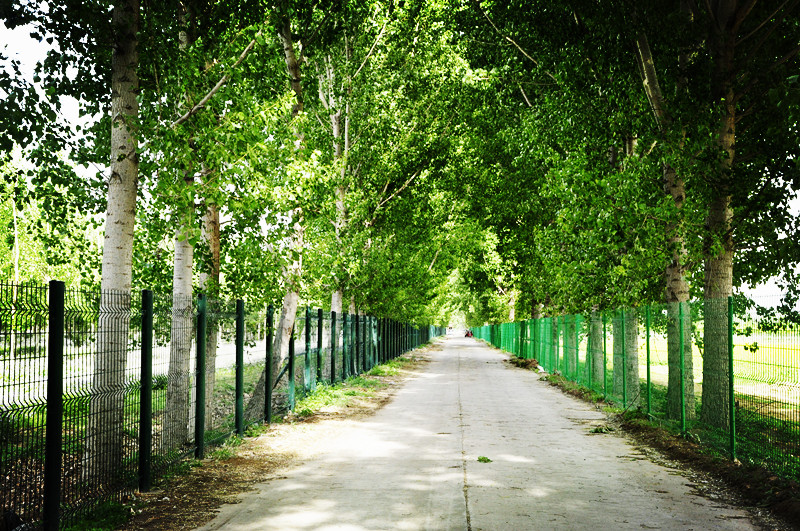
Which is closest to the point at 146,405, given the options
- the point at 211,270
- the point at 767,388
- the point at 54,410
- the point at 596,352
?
the point at 54,410

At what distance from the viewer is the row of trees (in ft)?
30.4

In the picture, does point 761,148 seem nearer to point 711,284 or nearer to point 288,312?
point 711,284

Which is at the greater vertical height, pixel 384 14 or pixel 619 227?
pixel 384 14

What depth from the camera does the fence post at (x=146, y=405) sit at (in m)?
7.88

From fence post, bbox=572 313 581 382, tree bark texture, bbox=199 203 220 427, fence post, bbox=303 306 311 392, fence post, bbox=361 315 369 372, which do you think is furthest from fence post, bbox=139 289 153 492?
fence post, bbox=361 315 369 372

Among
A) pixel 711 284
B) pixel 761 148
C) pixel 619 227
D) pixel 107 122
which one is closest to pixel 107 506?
pixel 107 122

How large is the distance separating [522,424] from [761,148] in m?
6.66

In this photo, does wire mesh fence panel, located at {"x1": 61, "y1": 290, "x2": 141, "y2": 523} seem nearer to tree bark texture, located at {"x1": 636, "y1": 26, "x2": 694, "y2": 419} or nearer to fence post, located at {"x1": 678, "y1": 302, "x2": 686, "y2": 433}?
fence post, located at {"x1": 678, "y1": 302, "x2": 686, "y2": 433}

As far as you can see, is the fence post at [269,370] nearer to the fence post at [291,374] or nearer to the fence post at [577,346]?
the fence post at [291,374]

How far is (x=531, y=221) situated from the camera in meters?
34.3

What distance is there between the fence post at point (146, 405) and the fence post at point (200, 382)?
1.63 m

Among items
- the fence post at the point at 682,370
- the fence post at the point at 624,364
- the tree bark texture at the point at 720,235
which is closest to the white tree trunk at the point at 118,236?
the tree bark texture at the point at 720,235

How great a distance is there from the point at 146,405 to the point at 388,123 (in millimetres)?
20010

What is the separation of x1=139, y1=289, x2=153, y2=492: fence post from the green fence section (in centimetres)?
665
